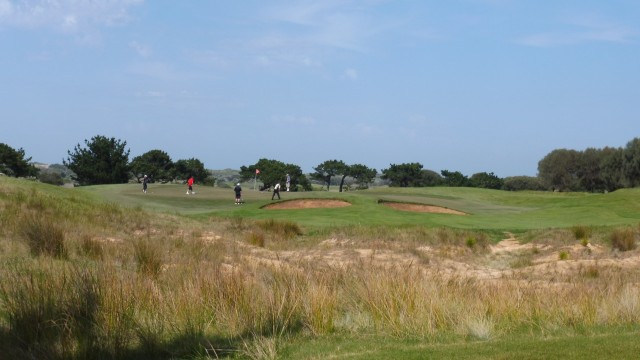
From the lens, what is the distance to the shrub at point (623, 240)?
2423 centimetres

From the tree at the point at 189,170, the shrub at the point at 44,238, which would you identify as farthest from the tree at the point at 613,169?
the shrub at the point at 44,238

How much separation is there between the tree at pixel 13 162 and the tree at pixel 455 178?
217 ft

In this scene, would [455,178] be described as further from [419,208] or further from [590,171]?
[419,208]

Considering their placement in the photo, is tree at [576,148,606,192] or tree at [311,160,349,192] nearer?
tree at [576,148,606,192]

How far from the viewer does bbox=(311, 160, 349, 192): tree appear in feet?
411

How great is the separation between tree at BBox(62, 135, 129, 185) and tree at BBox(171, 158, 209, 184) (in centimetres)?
1639

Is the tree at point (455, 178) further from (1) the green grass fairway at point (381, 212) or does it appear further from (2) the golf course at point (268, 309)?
(2) the golf course at point (268, 309)

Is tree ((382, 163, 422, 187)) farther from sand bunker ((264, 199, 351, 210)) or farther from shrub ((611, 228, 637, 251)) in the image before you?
shrub ((611, 228, 637, 251))

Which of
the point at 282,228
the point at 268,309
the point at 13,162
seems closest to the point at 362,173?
the point at 13,162

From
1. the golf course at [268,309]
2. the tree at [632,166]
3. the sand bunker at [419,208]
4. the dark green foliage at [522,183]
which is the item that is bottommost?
the golf course at [268,309]

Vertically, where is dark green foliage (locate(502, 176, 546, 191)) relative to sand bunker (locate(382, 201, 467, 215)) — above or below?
above

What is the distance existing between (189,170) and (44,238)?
10062cm

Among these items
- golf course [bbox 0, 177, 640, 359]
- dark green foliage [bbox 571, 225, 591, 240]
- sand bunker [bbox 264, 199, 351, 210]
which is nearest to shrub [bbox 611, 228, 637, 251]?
dark green foliage [bbox 571, 225, 591, 240]

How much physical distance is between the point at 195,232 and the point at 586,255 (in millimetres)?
13158
